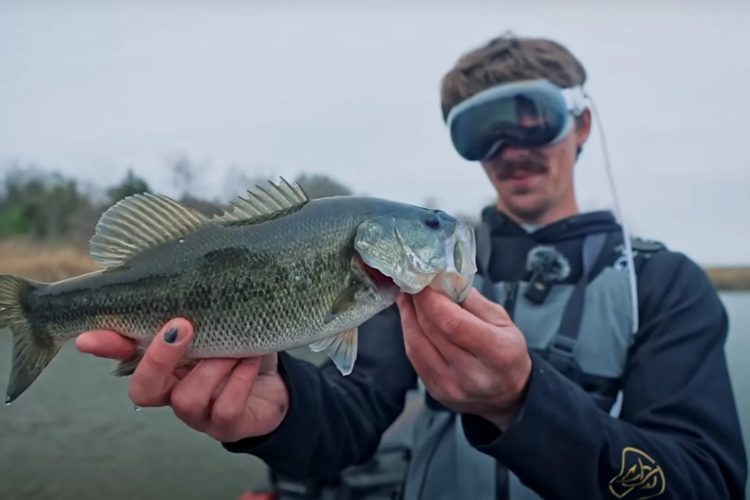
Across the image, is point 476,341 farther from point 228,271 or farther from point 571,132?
point 571,132

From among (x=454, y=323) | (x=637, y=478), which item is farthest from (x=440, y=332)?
(x=637, y=478)

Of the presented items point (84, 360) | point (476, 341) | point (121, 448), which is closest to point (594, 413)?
point (476, 341)

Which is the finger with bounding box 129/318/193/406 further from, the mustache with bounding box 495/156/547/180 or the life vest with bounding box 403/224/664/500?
the mustache with bounding box 495/156/547/180

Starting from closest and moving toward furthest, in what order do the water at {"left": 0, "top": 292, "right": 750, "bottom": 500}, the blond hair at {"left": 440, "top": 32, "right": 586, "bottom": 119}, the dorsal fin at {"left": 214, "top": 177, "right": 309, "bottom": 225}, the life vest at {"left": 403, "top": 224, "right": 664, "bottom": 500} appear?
the dorsal fin at {"left": 214, "top": 177, "right": 309, "bottom": 225} < the life vest at {"left": 403, "top": 224, "right": 664, "bottom": 500} < the blond hair at {"left": 440, "top": 32, "right": 586, "bottom": 119} < the water at {"left": 0, "top": 292, "right": 750, "bottom": 500}

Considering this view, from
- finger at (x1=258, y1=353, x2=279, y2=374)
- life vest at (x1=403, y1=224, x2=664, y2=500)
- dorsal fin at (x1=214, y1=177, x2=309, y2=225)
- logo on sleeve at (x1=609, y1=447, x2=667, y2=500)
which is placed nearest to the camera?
dorsal fin at (x1=214, y1=177, x2=309, y2=225)

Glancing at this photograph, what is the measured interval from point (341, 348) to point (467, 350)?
414 mm

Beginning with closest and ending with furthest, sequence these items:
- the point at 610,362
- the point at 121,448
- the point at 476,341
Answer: the point at 476,341, the point at 610,362, the point at 121,448

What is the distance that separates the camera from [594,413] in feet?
6.07

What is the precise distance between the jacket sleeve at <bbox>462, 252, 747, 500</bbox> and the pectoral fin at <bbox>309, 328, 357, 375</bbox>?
0.42 meters

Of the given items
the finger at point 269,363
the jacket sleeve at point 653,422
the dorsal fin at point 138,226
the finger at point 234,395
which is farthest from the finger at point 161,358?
the jacket sleeve at point 653,422

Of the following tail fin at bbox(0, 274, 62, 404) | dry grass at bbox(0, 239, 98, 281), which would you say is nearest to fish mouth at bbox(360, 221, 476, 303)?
tail fin at bbox(0, 274, 62, 404)

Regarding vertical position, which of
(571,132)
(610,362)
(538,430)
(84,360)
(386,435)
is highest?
(571,132)

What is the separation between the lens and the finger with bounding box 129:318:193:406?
154cm

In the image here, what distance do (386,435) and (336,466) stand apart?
4.04ft
